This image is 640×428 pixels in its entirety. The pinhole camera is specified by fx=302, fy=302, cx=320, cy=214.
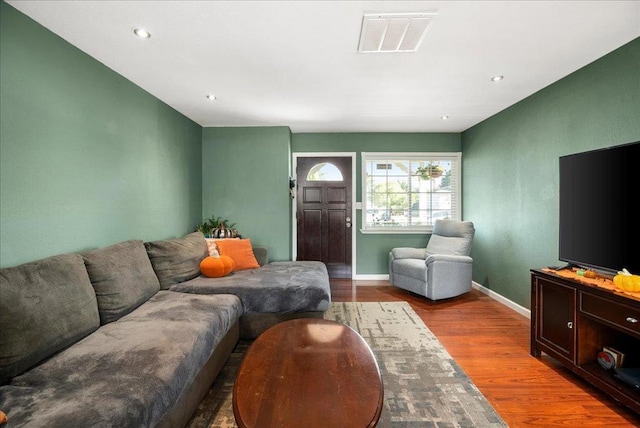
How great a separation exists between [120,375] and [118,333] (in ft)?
1.66

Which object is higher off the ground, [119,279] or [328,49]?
[328,49]

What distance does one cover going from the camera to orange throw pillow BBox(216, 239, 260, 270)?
341cm

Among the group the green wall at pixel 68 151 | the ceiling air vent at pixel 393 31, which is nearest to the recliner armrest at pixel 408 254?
the ceiling air vent at pixel 393 31

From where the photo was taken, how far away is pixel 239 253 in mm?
3463

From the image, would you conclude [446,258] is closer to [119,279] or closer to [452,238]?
[452,238]

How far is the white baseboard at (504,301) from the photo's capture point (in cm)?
335

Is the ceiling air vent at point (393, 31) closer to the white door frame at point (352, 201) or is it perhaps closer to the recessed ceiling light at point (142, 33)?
the recessed ceiling light at point (142, 33)

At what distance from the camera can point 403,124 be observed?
4484 millimetres

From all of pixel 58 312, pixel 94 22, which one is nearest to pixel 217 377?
pixel 58 312

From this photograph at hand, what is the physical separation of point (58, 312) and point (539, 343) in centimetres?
327

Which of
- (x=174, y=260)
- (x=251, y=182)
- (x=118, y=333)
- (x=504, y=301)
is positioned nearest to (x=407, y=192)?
(x=504, y=301)

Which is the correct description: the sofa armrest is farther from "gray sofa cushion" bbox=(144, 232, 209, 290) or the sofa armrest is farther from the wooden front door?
the wooden front door

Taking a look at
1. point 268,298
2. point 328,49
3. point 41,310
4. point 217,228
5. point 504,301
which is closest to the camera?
point 41,310

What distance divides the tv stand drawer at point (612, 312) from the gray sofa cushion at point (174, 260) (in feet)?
10.4
